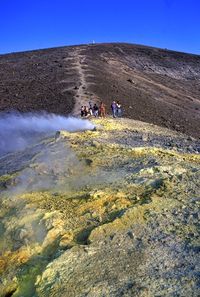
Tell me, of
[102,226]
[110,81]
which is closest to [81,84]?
[110,81]

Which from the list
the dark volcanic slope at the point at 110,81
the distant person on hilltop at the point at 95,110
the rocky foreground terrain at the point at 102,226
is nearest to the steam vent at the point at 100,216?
the rocky foreground terrain at the point at 102,226

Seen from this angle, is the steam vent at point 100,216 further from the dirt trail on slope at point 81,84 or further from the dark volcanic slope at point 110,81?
the dark volcanic slope at point 110,81

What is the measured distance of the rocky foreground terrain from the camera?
825 cm

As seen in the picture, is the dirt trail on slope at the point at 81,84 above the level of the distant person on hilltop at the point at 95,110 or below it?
above

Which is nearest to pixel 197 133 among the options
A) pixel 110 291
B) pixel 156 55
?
pixel 110 291

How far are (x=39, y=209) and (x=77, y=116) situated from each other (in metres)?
19.7

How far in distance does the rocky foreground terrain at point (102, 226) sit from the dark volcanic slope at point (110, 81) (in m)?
19.5

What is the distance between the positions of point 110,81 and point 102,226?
37468mm

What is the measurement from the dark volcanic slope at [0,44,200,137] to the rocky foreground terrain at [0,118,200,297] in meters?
19.5

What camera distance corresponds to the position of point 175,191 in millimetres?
11344

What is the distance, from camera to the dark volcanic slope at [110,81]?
37250mm

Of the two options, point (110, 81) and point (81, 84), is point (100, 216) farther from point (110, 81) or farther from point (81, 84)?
point (110, 81)

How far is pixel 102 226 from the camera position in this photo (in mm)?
9844

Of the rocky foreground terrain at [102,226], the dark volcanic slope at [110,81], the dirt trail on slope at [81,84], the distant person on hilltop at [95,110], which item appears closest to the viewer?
the rocky foreground terrain at [102,226]
